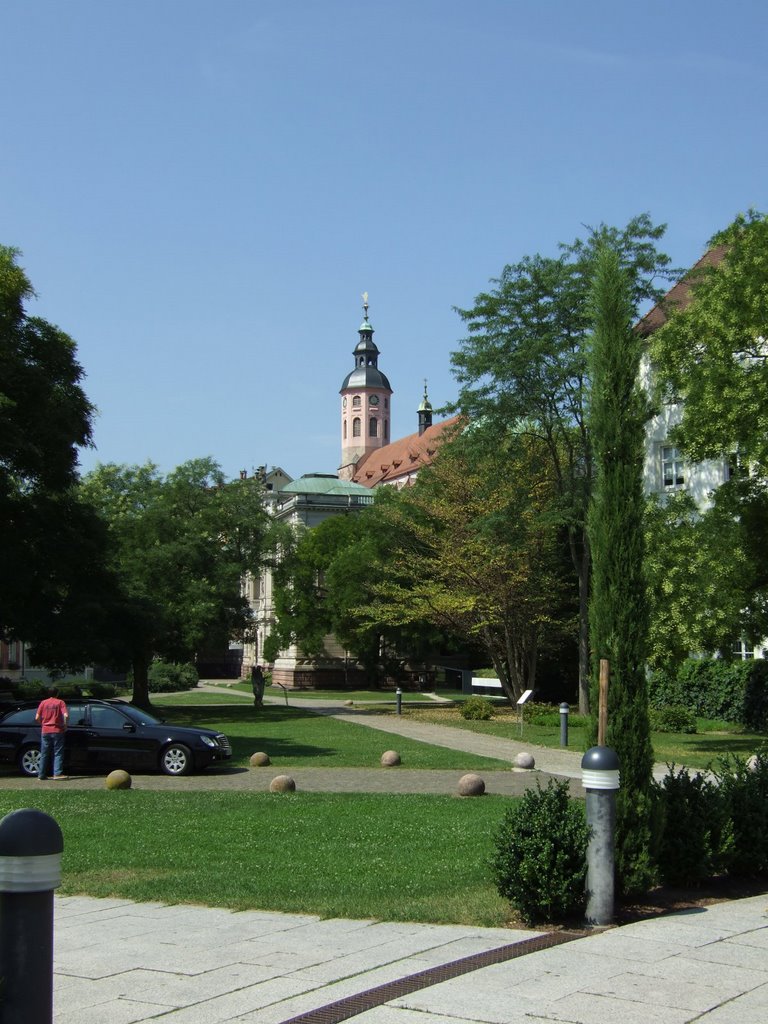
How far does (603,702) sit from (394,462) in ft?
365

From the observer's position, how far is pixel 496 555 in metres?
36.2

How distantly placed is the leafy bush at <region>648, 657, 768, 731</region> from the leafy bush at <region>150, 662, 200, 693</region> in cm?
3265

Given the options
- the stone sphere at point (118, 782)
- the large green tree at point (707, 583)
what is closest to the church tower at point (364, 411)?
the large green tree at point (707, 583)

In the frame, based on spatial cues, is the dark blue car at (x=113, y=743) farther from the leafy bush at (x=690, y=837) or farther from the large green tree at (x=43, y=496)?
the leafy bush at (x=690, y=837)

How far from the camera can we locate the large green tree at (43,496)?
27.8 meters

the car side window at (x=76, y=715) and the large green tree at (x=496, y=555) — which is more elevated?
the large green tree at (x=496, y=555)

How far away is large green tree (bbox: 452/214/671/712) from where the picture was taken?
104ft

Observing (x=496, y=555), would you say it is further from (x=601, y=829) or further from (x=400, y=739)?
(x=601, y=829)

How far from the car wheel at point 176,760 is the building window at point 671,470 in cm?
2455

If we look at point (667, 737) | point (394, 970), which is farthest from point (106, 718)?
point (667, 737)

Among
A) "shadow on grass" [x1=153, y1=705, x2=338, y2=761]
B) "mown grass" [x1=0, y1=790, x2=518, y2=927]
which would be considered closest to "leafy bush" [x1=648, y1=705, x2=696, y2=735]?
"shadow on grass" [x1=153, y1=705, x2=338, y2=761]

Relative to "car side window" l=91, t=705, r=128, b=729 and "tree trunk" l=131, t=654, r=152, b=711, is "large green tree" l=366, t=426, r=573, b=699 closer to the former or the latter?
"tree trunk" l=131, t=654, r=152, b=711

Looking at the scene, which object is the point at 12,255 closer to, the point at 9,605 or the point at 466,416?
the point at 9,605

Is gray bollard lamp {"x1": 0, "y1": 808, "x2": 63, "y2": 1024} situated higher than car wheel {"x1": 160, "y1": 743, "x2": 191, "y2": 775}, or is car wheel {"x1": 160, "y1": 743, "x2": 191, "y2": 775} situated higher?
gray bollard lamp {"x1": 0, "y1": 808, "x2": 63, "y2": 1024}
